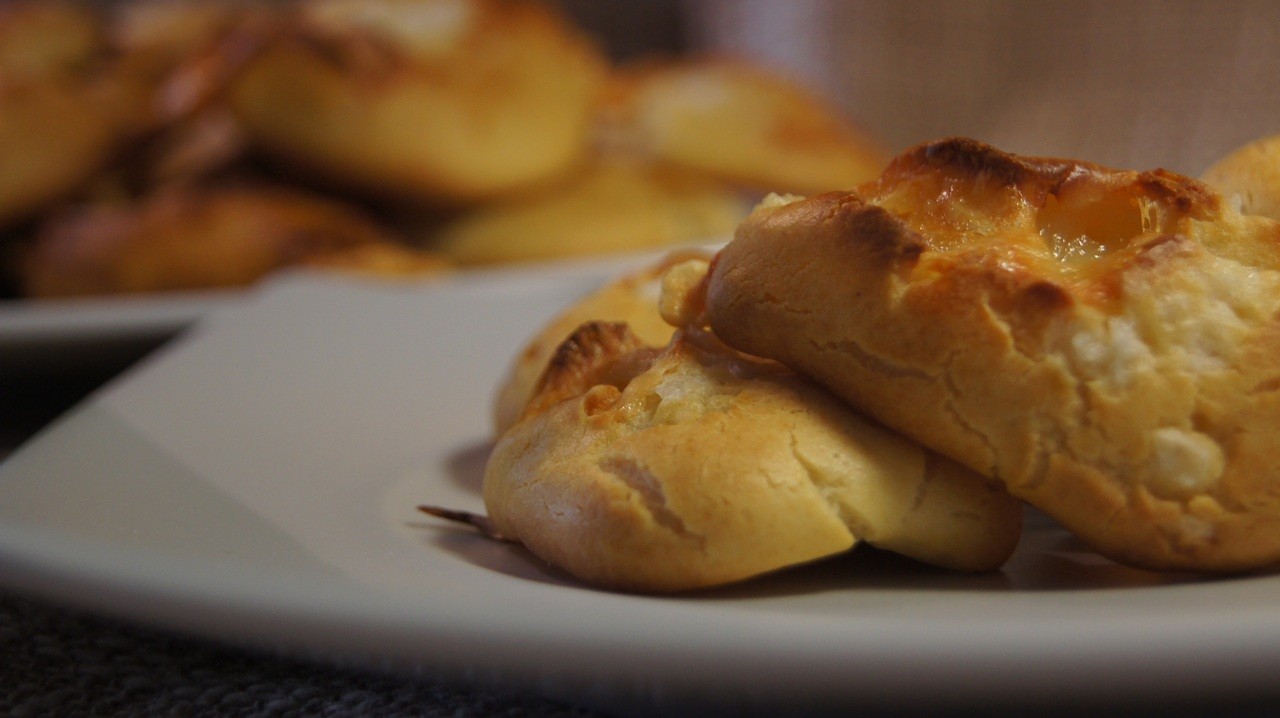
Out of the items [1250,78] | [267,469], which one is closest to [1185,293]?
[267,469]

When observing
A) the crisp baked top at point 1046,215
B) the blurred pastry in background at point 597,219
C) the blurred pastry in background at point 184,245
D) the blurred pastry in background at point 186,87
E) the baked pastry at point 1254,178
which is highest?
the blurred pastry in background at point 186,87

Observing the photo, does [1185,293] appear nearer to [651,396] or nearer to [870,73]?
[651,396]

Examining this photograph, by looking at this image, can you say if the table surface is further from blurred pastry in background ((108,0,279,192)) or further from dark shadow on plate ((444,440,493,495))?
blurred pastry in background ((108,0,279,192))

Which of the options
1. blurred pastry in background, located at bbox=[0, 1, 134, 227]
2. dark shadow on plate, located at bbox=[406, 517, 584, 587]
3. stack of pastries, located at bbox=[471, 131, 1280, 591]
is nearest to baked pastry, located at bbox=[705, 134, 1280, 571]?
stack of pastries, located at bbox=[471, 131, 1280, 591]

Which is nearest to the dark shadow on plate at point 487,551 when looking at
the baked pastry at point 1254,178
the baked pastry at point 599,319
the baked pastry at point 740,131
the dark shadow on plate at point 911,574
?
the dark shadow on plate at point 911,574

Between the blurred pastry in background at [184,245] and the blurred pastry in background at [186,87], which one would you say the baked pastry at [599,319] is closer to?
the blurred pastry in background at [184,245]

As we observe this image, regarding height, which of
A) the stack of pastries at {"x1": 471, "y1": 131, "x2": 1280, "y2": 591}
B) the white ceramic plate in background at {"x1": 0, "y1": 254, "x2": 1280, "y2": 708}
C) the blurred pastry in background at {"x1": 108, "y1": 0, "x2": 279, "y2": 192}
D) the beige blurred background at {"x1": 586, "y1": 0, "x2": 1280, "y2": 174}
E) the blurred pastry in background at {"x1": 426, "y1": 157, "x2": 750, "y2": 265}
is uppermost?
the beige blurred background at {"x1": 586, "y1": 0, "x2": 1280, "y2": 174}
